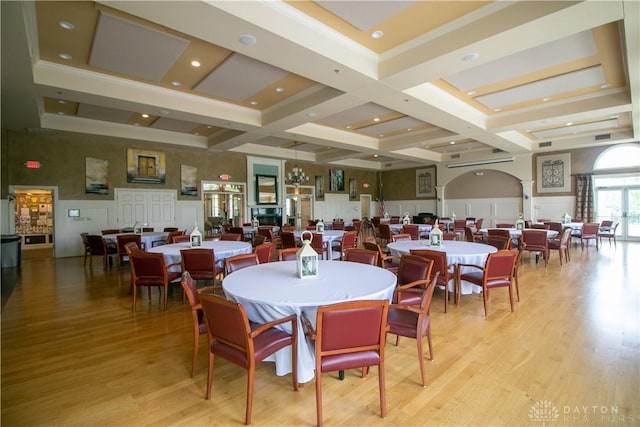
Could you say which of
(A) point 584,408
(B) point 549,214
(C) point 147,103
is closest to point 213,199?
(C) point 147,103

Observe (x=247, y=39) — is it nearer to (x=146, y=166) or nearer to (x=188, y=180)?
(x=146, y=166)

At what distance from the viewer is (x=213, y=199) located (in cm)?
1317

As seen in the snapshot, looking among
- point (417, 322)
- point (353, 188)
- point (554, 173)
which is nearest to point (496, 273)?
point (417, 322)

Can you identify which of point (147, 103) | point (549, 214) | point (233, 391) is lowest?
point (233, 391)

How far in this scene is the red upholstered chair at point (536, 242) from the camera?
7.19 meters

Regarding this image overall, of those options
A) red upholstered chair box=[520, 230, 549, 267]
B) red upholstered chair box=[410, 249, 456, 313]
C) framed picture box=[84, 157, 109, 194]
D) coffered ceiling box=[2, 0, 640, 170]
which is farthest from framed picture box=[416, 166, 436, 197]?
framed picture box=[84, 157, 109, 194]

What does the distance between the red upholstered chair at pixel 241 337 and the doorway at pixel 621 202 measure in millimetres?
14884

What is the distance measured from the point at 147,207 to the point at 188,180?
70.0 inches

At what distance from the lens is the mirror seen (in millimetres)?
13970

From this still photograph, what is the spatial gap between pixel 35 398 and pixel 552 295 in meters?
6.38

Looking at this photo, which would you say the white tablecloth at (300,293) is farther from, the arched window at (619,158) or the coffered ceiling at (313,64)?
the arched window at (619,158)

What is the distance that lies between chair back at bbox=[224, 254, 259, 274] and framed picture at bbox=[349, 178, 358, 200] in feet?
48.1

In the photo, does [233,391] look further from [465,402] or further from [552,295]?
[552,295]

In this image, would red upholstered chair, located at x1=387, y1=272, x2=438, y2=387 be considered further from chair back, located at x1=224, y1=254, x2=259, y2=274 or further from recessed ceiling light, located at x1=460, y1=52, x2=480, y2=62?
recessed ceiling light, located at x1=460, y1=52, x2=480, y2=62
